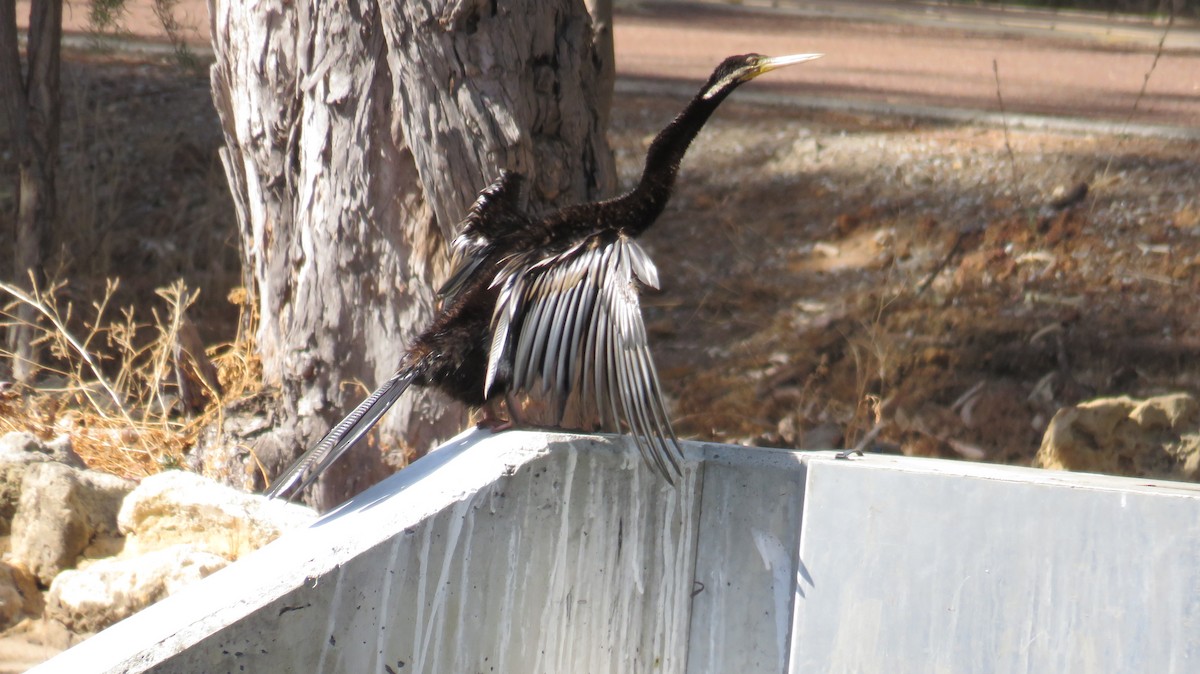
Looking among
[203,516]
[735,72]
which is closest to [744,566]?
[735,72]

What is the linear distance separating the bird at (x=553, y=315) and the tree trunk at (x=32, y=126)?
9.99ft

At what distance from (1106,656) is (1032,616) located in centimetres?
19

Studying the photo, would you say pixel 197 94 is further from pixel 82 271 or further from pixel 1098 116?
pixel 1098 116

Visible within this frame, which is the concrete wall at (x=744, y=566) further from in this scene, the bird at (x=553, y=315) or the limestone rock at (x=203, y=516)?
the limestone rock at (x=203, y=516)

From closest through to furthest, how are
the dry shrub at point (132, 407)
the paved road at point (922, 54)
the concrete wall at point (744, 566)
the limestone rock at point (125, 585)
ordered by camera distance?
the concrete wall at point (744, 566)
the limestone rock at point (125, 585)
the dry shrub at point (132, 407)
the paved road at point (922, 54)

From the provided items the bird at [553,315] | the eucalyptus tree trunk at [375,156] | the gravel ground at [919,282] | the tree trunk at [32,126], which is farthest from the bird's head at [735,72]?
the tree trunk at [32,126]

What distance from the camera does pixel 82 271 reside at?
25.6ft

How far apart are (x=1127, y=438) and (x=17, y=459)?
13.1 feet

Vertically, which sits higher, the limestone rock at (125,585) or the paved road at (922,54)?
the paved road at (922,54)

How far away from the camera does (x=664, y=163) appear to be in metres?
3.60

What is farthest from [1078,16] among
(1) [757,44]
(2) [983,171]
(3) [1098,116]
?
(2) [983,171]

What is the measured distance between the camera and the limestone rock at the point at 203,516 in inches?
145

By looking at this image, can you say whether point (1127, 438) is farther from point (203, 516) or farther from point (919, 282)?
point (203, 516)

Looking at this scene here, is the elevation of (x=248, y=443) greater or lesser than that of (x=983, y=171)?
lesser
